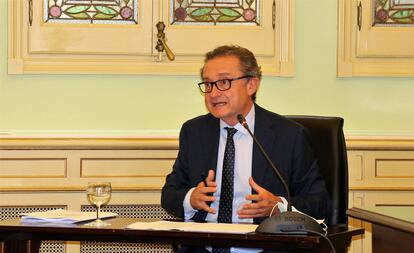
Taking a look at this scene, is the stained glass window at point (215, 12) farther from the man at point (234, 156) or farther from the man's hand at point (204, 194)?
the man's hand at point (204, 194)

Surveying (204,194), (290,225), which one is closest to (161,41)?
(204,194)

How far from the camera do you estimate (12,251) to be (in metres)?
3.09

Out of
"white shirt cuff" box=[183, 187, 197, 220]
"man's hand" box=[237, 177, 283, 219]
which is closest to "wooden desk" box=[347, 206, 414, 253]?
"man's hand" box=[237, 177, 283, 219]

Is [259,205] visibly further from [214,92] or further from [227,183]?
[214,92]

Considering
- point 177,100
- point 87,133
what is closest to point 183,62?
point 177,100

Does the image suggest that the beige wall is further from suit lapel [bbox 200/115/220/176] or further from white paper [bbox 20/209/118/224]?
white paper [bbox 20/209/118/224]

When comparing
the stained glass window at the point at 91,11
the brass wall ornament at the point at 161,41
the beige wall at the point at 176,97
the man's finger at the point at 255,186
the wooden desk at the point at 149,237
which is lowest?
the wooden desk at the point at 149,237

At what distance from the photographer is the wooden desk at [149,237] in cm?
278

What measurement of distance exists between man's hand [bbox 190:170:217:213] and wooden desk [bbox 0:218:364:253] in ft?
0.94

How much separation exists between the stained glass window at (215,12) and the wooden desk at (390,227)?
2.11 m

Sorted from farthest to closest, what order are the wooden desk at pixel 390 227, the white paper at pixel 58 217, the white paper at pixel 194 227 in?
the white paper at pixel 58 217 → the white paper at pixel 194 227 → the wooden desk at pixel 390 227

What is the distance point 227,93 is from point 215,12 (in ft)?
4.39

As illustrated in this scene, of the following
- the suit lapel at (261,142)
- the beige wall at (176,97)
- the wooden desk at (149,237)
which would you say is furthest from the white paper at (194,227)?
the beige wall at (176,97)

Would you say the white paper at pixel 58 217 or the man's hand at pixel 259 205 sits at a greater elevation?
the man's hand at pixel 259 205
